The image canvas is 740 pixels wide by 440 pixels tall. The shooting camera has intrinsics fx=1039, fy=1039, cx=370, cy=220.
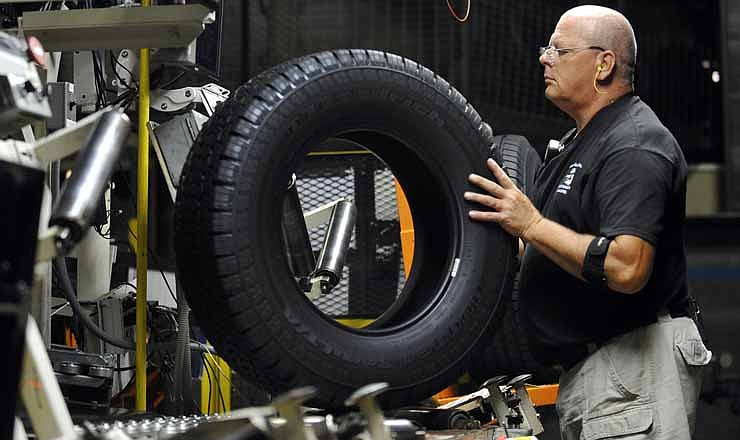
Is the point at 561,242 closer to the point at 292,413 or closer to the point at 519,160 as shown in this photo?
the point at 292,413

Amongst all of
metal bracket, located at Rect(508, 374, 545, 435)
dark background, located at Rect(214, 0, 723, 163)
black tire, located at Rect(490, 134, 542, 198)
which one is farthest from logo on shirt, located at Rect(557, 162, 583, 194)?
dark background, located at Rect(214, 0, 723, 163)

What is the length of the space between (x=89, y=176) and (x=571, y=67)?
4.85 ft

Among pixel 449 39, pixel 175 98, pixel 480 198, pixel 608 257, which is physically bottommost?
pixel 608 257

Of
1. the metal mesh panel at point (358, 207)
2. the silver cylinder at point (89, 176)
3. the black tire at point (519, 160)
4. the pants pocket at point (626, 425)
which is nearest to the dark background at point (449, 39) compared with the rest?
the metal mesh panel at point (358, 207)

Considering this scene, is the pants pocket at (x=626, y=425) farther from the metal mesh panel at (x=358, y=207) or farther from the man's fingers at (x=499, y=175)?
the metal mesh panel at (x=358, y=207)

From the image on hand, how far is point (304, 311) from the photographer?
2.00 m

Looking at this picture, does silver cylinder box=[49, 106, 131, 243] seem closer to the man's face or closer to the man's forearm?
the man's forearm

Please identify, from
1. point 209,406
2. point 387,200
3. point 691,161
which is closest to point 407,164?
point 209,406

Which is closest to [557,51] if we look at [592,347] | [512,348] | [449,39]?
[592,347]

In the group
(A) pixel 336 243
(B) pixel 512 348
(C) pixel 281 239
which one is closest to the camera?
(C) pixel 281 239

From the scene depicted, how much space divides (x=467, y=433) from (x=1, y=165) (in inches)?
61.7

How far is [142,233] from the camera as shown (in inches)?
107

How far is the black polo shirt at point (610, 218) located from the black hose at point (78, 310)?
1.32 meters

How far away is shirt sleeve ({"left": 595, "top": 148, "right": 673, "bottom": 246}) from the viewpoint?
2264 mm
